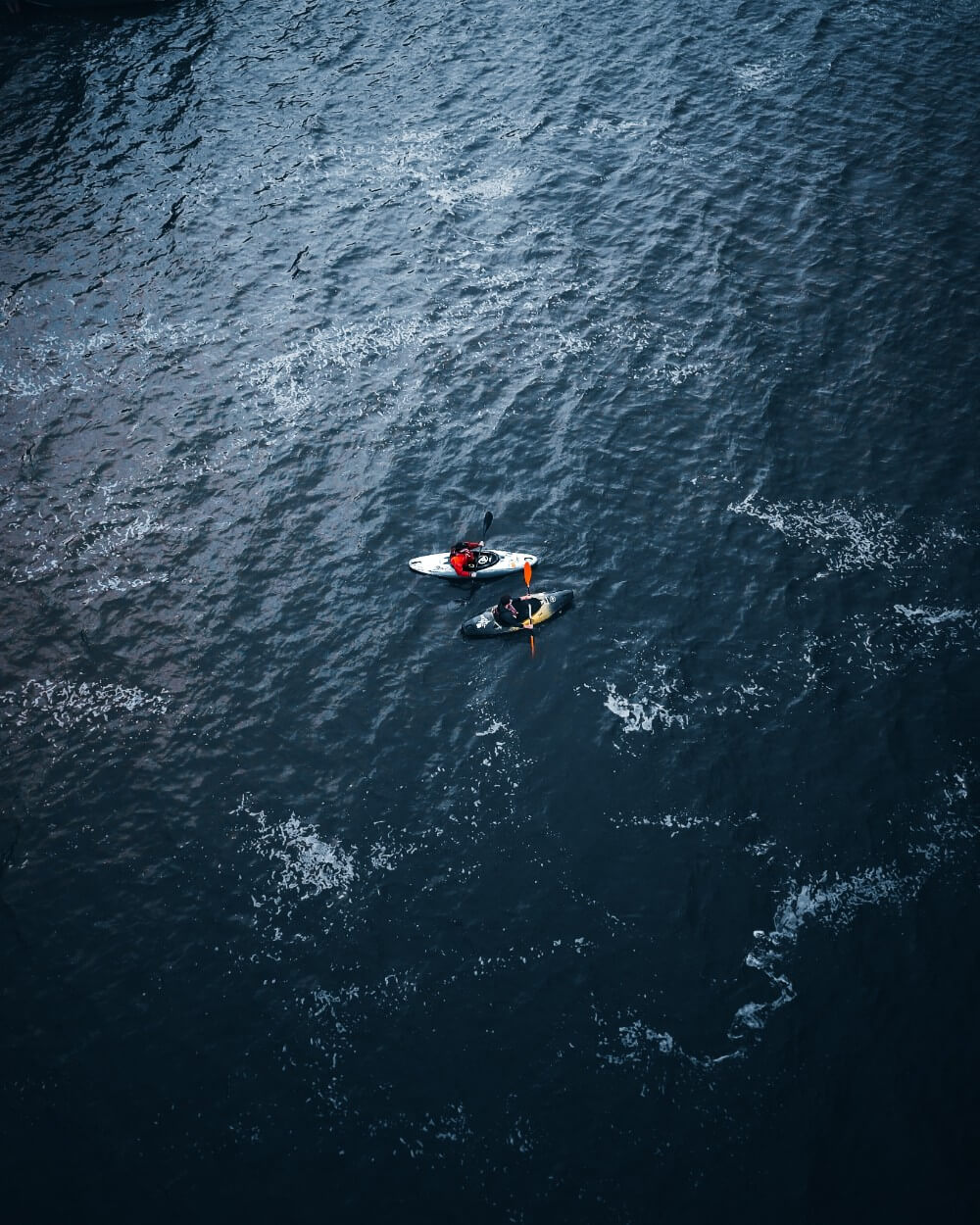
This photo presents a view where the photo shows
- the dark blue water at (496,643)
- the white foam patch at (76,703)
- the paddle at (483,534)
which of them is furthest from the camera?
the paddle at (483,534)

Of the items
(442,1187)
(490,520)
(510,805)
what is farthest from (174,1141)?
(490,520)

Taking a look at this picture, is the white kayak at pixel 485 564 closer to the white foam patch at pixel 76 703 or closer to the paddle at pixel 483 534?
the paddle at pixel 483 534

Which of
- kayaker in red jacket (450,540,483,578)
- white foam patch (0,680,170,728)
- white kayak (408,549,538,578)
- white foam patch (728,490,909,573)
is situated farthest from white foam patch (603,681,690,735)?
white foam patch (0,680,170,728)

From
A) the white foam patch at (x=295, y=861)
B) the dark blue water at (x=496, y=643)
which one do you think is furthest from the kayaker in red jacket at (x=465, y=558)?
the white foam patch at (x=295, y=861)

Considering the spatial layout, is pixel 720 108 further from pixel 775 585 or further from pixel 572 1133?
pixel 572 1133

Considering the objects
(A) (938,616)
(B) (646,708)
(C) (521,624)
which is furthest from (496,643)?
(A) (938,616)
